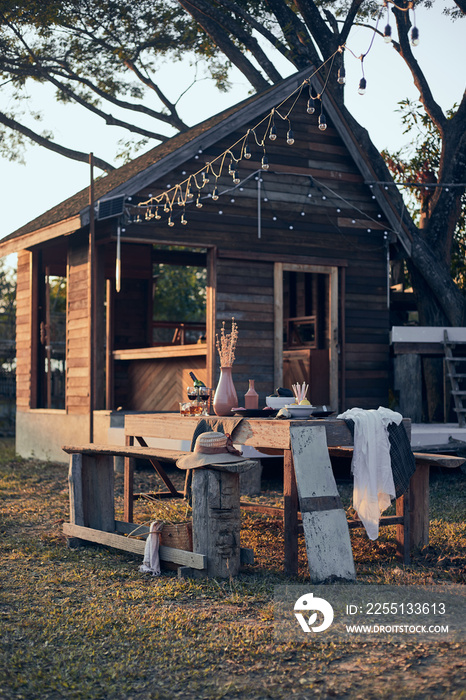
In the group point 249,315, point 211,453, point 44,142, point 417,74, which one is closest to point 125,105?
point 44,142

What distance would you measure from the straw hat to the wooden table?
Answer: 0.86 feet

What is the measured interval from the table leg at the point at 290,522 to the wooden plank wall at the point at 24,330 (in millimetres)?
9013

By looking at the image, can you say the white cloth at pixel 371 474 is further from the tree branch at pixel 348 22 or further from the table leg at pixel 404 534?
the tree branch at pixel 348 22

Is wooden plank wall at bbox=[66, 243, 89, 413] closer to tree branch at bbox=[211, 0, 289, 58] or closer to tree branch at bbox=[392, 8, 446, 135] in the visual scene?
tree branch at bbox=[211, 0, 289, 58]

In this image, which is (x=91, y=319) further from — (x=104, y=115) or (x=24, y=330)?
(x=104, y=115)

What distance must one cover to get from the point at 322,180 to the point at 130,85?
364 inches

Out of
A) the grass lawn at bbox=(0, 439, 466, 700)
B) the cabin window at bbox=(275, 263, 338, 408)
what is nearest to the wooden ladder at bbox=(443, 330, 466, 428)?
the cabin window at bbox=(275, 263, 338, 408)

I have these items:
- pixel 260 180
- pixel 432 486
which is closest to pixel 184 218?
pixel 260 180

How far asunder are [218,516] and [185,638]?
47.3 inches

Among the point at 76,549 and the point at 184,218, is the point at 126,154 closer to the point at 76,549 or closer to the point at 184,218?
the point at 184,218

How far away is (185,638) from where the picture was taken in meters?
4.04

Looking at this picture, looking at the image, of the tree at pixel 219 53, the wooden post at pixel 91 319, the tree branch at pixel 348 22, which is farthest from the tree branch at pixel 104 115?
the wooden post at pixel 91 319

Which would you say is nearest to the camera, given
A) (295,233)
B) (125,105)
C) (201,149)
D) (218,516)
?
(218,516)

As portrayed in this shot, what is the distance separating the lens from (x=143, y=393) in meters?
13.2
